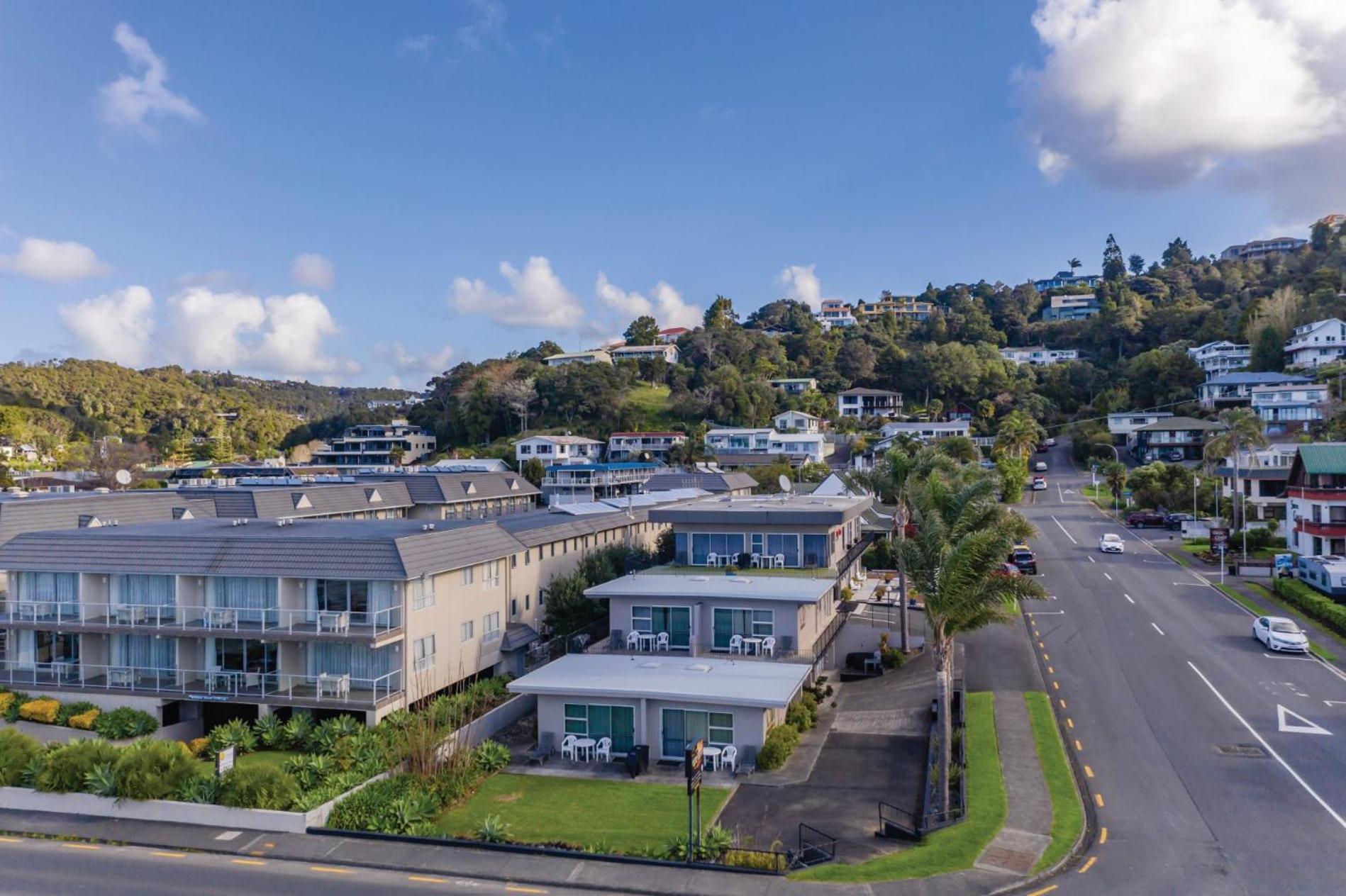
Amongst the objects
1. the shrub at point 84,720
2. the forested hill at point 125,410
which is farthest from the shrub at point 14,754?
the forested hill at point 125,410

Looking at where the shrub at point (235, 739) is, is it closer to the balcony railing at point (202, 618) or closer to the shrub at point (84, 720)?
the balcony railing at point (202, 618)

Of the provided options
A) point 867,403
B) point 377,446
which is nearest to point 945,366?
point 867,403

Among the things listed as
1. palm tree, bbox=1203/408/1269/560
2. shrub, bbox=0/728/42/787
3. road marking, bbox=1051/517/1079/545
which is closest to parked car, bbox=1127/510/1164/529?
palm tree, bbox=1203/408/1269/560

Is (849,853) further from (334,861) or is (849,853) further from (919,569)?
(334,861)

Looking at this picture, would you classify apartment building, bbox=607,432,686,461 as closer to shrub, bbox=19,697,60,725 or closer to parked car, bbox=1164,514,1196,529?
parked car, bbox=1164,514,1196,529

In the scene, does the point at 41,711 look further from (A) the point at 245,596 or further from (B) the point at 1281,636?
(B) the point at 1281,636

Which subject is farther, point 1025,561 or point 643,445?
point 643,445

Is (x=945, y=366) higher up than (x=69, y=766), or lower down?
higher up

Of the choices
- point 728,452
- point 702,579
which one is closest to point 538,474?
point 728,452

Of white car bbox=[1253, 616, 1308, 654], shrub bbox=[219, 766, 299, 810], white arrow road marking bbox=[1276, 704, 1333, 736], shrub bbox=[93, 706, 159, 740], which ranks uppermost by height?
white car bbox=[1253, 616, 1308, 654]
